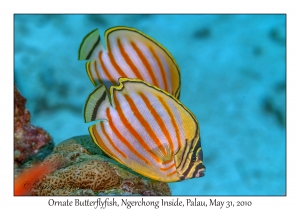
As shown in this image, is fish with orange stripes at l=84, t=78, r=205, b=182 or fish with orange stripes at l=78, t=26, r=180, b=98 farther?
fish with orange stripes at l=78, t=26, r=180, b=98

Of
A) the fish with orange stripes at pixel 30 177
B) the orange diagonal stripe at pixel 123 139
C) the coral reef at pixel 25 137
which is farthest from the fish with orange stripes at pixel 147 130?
the coral reef at pixel 25 137

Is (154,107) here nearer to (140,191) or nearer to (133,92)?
(133,92)

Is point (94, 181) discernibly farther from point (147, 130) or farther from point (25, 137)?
point (25, 137)

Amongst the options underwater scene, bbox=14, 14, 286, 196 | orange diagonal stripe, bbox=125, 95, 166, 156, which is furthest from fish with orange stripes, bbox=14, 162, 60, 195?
orange diagonal stripe, bbox=125, 95, 166, 156

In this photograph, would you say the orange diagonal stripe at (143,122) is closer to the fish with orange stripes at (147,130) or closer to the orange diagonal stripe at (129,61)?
the fish with orange stripes at (147,130)

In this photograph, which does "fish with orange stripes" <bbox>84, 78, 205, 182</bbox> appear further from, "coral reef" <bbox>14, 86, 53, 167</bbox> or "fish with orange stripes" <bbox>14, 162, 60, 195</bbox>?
"coral reef" <bbox>14, 86, 53, 167</bbox>

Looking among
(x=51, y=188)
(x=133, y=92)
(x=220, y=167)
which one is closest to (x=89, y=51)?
(x=133, y=92)
